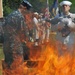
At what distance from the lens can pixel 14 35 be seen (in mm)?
7812

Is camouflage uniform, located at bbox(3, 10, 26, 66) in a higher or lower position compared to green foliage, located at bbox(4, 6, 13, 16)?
higher

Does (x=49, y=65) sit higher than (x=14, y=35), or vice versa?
(x=14, y=35)

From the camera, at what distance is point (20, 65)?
8.13 metres

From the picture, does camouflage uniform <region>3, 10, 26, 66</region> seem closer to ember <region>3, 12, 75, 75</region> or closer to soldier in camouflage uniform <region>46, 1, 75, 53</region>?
ember <region>3, 12, 75, 75</region>

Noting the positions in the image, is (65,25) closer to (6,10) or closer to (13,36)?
(13,36)

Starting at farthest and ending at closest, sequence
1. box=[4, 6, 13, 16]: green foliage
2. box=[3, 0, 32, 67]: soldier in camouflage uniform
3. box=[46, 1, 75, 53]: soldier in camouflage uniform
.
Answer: box=[4, 6, 13, 16]: green foliage, box=[46, 1, 75, 53]: soldier in camouflage uniform, box=[3, 0, 32, 67]: soldier in camouflage uniform

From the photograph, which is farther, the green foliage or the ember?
the green foliage

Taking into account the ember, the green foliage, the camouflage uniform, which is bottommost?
the green foliage

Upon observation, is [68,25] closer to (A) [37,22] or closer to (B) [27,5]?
(B) [27,5]

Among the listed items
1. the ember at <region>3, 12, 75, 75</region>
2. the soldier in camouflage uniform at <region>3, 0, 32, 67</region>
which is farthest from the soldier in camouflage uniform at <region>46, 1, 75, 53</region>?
the soldier in camouflage uniform at <region>3, 0, 32, 67</region>

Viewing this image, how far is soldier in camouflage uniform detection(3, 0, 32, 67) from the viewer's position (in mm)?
7707

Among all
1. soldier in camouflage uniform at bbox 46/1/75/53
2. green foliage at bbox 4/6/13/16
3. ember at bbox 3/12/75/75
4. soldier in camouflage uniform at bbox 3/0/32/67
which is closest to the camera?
soldier in camouflage uniform at bbox 3/0/32/67

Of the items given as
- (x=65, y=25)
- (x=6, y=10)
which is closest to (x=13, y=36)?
(x=65, y=25)

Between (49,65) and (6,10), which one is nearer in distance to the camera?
(49,65)
